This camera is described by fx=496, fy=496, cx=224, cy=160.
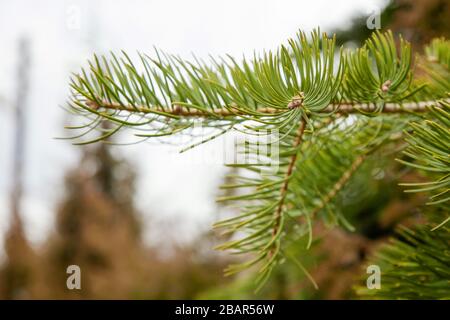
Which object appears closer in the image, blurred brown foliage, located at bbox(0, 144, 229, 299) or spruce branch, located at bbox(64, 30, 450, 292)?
spruce branch, located at bbox(64, 30, 450, 292)

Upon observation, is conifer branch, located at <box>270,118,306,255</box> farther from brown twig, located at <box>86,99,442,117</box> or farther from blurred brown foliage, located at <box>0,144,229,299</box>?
blurred brown foliage, located at <box>0,144,229,299</box>

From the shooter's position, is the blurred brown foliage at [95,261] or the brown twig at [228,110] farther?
the blurred brown foliage at [95,261]

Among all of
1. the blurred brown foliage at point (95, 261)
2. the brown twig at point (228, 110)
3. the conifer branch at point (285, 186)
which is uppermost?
the brown twig at point (228, 110)

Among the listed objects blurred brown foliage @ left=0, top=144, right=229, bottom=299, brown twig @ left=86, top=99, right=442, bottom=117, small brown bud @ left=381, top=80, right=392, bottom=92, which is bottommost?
blurred brown foliage @ left=0, top=144, right=229, bottom=299

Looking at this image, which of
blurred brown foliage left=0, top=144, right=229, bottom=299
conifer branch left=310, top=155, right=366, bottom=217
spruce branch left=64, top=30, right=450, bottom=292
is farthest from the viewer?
blurred brown foliage left=0, top=144, right=229, bottom=299

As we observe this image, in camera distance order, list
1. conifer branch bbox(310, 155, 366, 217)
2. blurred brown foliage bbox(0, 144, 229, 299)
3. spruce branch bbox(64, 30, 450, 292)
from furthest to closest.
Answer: blurred brown foliage bbox(0, 144, 229, 299) → conifer branch bbox(310, 155, 366, 217) → spruce branch bbox(64, 30, 450, 292)

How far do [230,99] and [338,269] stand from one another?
658 millimetres

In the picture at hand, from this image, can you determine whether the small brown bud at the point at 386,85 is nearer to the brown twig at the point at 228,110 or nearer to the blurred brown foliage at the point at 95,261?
the brown twig at the point at 228,110

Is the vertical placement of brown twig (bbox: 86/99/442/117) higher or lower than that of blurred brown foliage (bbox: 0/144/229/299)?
higher

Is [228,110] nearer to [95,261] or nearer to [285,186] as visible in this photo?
[285,186]

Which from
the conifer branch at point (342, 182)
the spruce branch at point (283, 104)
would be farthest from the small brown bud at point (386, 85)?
the conifer branch at point (342, 182)

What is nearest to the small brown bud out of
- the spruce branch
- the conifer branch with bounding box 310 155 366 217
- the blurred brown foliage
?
the spruce branch

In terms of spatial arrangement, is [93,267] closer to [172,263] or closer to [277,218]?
[172,263]
